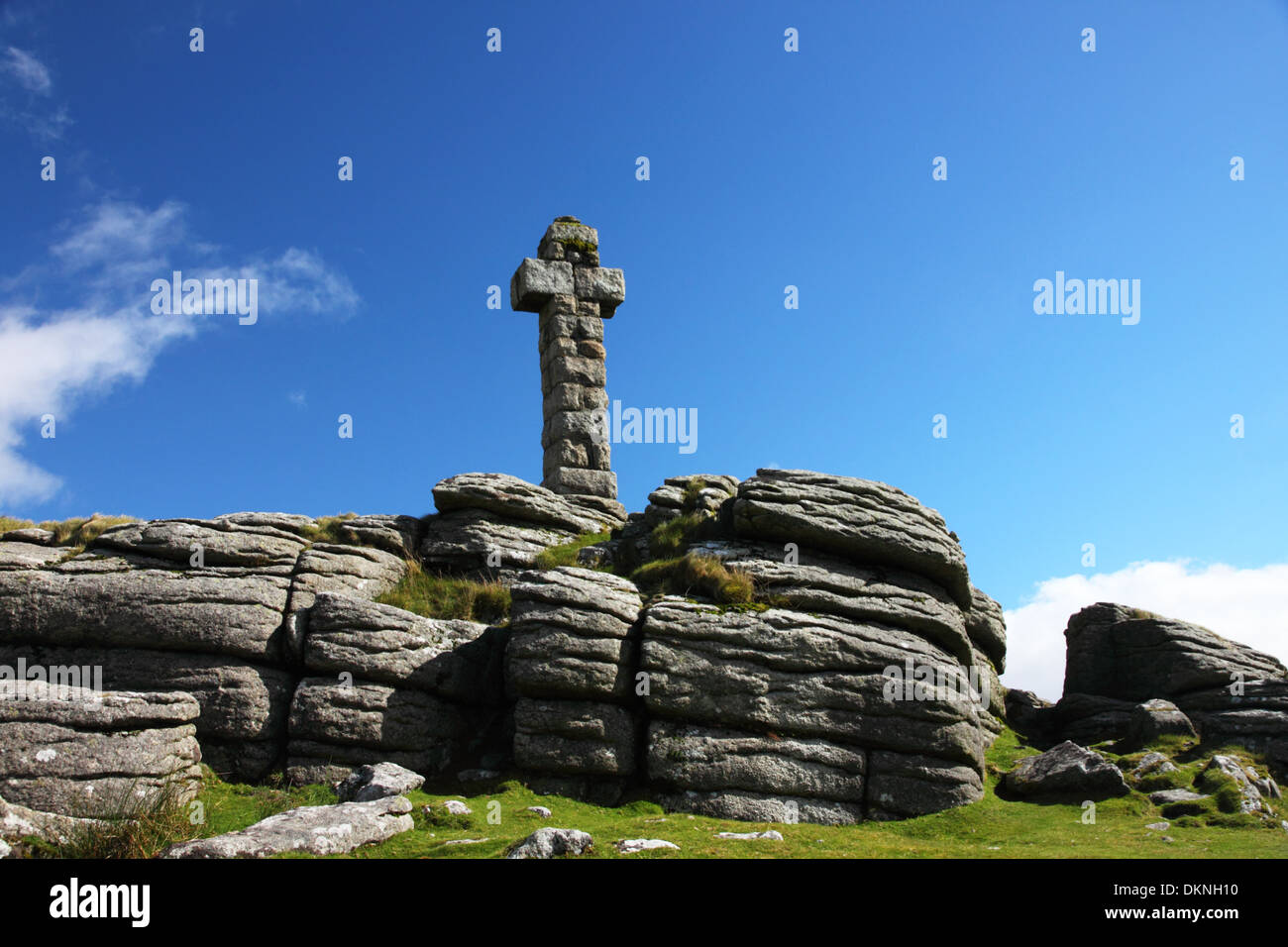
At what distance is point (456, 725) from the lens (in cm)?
1708

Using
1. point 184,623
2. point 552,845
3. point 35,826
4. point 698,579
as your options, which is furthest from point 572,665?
point 35,826

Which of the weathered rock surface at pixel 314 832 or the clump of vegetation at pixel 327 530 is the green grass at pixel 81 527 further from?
the weathered rock surface at pixel 314 832

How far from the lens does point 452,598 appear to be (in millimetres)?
19672

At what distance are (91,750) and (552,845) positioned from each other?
23.3ft

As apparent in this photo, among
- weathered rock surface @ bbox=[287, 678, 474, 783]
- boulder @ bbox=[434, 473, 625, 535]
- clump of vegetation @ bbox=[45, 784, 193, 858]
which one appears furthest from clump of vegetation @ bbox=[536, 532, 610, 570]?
clump of vegetation @ bbox=[45, 784, 193, 858]

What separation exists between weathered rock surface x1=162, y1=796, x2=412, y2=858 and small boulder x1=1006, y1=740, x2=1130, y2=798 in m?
10.2

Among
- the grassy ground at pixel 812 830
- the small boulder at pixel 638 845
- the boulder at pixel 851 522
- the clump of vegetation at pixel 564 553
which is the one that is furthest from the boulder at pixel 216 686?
the boulder at pixel 851 522

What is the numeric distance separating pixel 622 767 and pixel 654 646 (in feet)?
6.63

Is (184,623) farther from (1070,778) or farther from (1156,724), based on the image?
(1156,724)

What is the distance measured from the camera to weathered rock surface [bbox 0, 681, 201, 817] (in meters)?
13.1

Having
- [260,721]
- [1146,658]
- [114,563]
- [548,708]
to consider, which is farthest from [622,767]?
[1146,658]

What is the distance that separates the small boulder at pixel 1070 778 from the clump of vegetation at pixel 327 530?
544 inches
